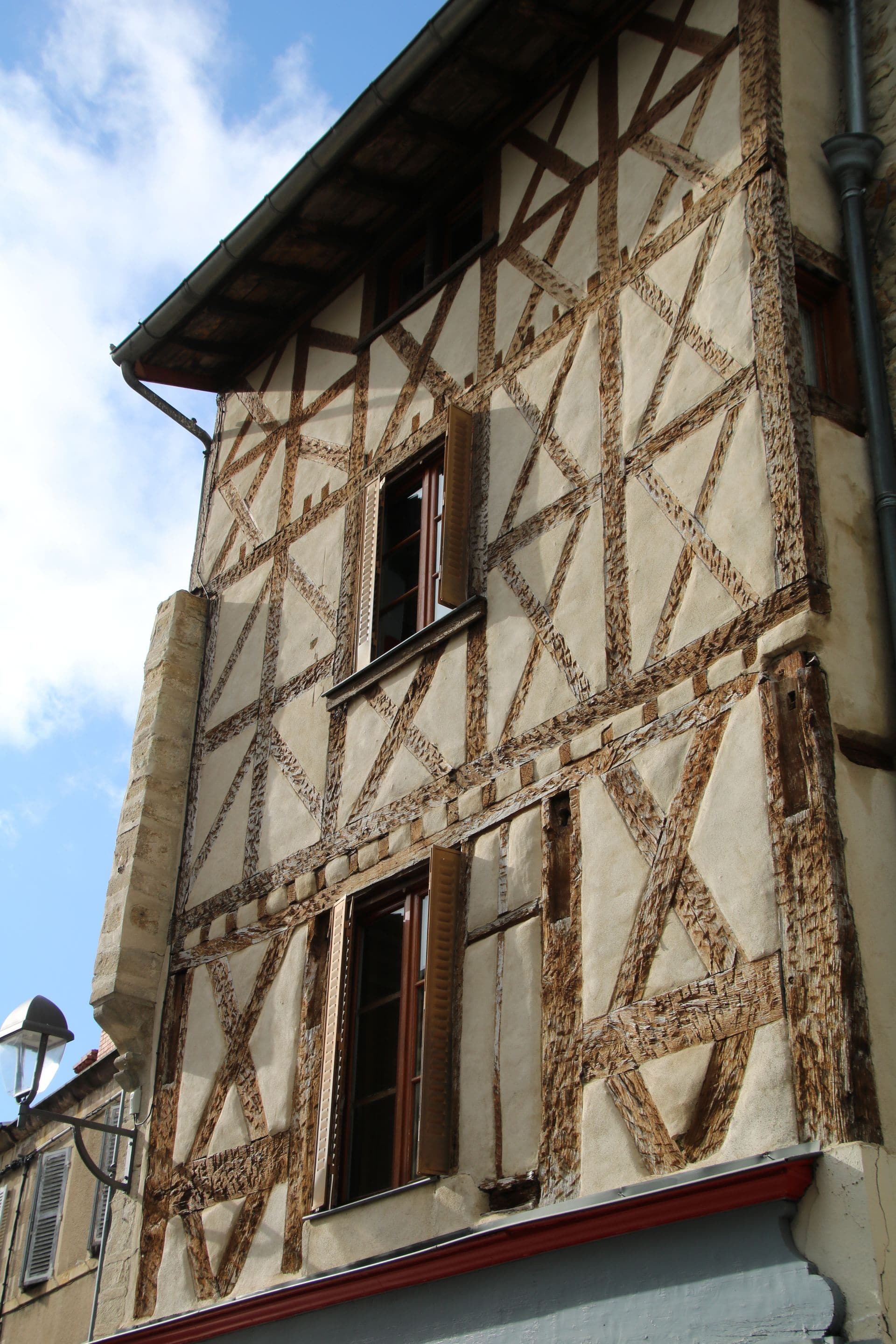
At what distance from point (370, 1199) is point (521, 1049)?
0.92 metres

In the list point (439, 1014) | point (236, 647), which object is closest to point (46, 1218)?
point (236, 647)

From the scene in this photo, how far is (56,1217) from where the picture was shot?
11.7 meters

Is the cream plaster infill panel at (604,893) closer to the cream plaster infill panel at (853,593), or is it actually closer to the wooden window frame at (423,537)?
the cream plaster infill panel at (853,593)

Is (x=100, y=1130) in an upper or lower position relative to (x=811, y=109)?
lower

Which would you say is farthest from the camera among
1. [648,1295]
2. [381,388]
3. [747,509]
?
[381,388]

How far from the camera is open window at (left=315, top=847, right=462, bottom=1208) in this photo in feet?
19.4

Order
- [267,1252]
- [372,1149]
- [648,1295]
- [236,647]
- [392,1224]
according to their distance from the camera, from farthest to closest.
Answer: [236,647] < [267,1252] < [372,1149] < [392,1224] < [648,1295]

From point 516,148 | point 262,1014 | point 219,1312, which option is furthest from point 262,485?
point 219,1312

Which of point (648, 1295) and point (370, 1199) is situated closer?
point (648, 1295)

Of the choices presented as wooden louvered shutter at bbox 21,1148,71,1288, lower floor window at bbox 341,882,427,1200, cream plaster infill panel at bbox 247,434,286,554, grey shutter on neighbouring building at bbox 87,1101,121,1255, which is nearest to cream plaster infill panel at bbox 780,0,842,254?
lower floor window at bbox 341,882,427,1200

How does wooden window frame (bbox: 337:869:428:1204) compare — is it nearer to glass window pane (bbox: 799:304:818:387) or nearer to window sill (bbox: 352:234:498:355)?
glass window pane (bbox: 799:304:818:387)

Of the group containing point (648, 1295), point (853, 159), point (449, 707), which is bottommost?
point (648, 1295)

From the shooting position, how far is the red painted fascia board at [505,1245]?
4379 millimetres

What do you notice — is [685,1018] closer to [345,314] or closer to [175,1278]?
[175,1278]
